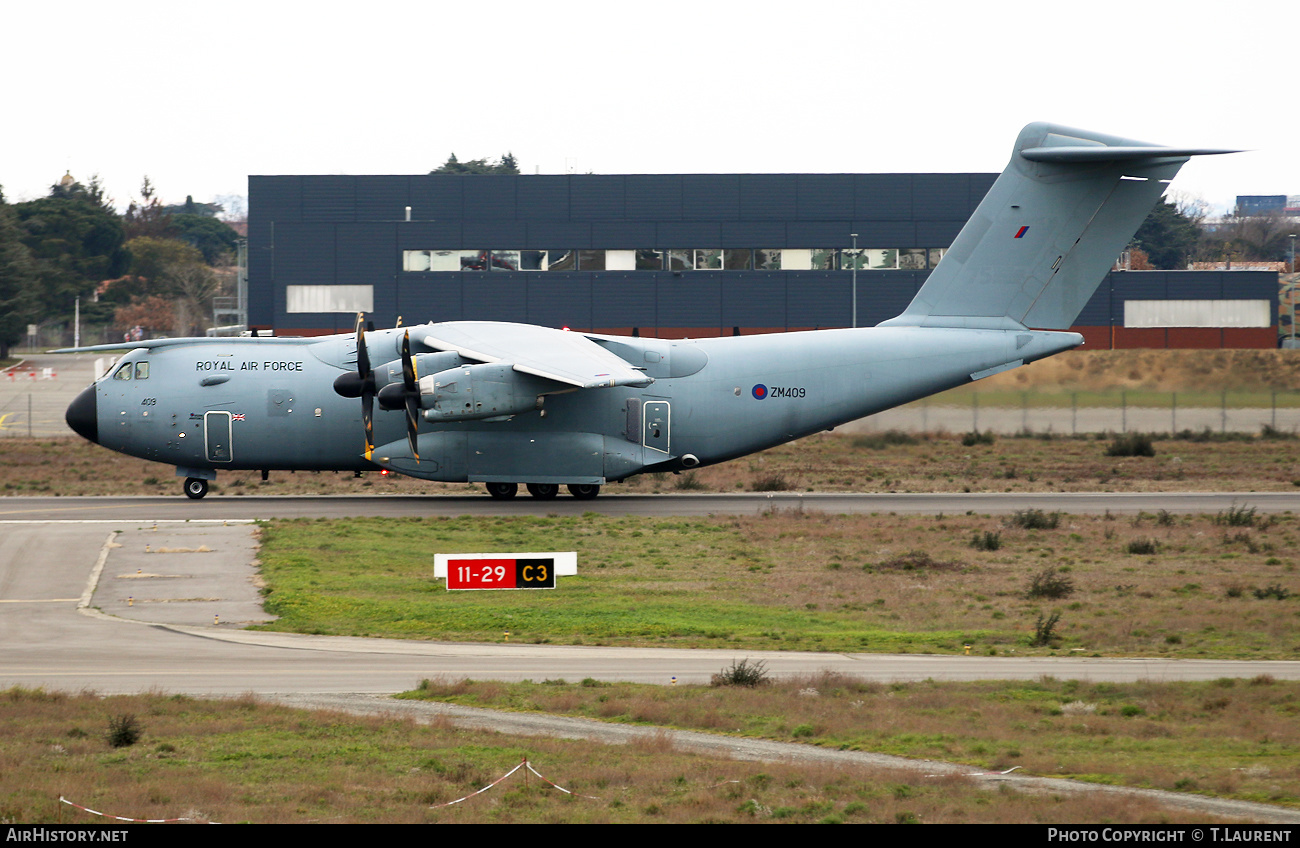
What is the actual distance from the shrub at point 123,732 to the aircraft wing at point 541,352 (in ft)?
53.8

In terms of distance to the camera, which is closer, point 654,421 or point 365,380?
point 365,380

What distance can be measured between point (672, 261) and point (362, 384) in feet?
144

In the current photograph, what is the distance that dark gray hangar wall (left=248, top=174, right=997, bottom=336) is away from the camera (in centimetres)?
7112

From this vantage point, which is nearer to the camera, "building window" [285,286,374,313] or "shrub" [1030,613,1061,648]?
"shrub" [1030,613,1061,648]

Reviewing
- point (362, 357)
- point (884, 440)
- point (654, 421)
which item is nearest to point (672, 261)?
point (884, 440)

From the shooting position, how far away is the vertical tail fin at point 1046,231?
32250 millimetres

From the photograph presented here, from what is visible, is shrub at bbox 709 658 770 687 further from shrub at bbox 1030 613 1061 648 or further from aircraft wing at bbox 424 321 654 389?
aircraft wing at bbox 424 321 654 389

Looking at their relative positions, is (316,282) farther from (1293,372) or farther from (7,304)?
(1293,372)

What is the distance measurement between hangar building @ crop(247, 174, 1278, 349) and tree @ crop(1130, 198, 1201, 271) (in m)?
41.8

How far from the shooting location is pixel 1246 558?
26516 millimetres

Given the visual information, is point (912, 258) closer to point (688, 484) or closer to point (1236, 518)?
point (688, 484)

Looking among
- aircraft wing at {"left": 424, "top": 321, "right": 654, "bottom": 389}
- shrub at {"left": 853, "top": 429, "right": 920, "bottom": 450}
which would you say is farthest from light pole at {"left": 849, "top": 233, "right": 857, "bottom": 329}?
aircraft wing at {"left": 424, "top": 321, "right": 654, "bottom": 389}

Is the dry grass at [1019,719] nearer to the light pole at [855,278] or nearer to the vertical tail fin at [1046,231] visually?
the vertical tail fin at [1046,231]

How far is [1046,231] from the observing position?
32.9 m
